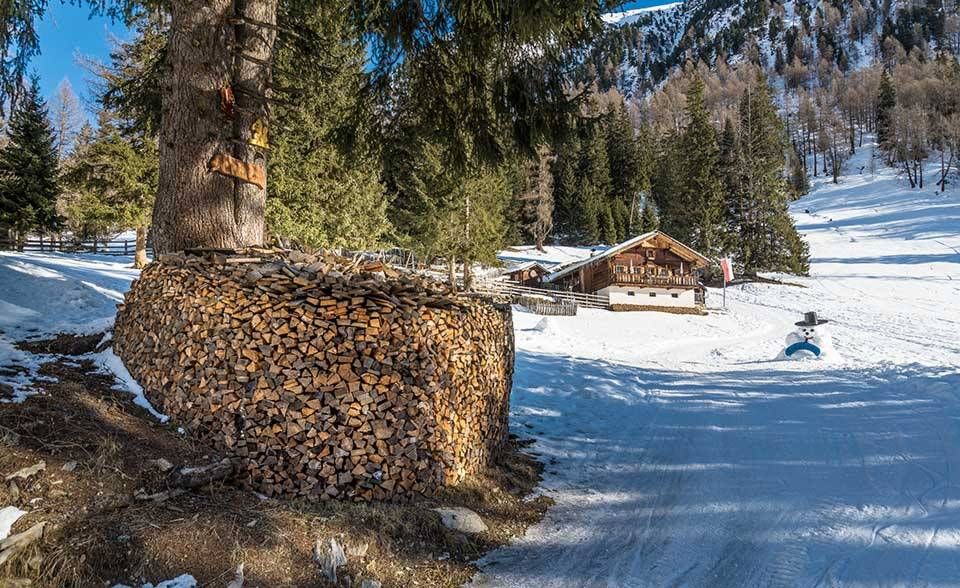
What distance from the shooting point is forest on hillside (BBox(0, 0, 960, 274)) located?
667 centimetres

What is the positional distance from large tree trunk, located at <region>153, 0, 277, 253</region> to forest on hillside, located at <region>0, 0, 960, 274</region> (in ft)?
1.96

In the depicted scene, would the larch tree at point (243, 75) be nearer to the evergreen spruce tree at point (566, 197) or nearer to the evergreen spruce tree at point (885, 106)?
the evergreen spruce tree at point (566, 197)

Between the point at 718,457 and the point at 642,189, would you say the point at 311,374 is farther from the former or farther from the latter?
the point at 642,189

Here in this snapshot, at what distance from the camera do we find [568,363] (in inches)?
476

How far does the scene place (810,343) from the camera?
13.8m

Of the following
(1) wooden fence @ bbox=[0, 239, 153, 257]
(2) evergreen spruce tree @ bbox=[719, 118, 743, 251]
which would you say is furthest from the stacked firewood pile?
(2) evergreen spruce tree @ bbox=[719, 118, 743, 251]

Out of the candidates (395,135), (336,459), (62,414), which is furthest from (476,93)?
(62,414)

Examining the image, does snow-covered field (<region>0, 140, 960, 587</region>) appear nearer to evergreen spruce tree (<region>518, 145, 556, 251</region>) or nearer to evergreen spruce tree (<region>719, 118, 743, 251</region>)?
evergreen spruce tree (<region>719, 118, 743, 251</region>)

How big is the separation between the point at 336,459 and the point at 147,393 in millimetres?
2029

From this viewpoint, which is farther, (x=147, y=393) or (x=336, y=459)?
(x=147, y=393)

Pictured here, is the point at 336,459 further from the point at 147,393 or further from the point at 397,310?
the point at 147,393

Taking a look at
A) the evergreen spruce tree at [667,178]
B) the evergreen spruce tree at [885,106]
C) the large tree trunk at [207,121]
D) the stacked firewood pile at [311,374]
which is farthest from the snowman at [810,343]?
the evergreen spruce tree at [885,106]

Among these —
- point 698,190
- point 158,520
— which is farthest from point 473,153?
point 698,190

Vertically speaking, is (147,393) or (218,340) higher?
(218,340)
